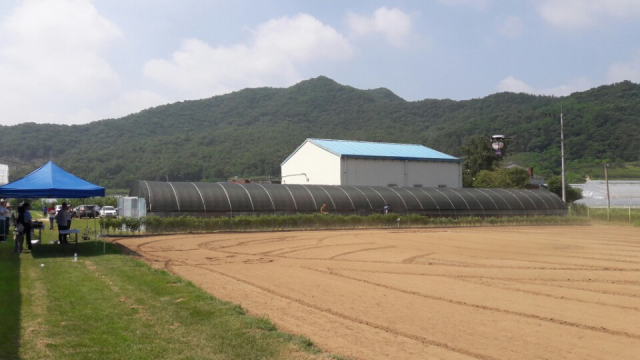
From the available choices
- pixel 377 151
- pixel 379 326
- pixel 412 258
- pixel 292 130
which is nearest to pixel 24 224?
pixel 412 258

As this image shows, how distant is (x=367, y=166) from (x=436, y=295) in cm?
4157

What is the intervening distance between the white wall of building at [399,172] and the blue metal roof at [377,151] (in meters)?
0.43

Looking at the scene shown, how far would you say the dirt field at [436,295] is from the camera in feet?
26.1

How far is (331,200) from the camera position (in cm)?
4047

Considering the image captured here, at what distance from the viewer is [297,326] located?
880 cm

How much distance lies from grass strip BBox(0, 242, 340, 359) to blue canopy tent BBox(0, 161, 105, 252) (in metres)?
5.87

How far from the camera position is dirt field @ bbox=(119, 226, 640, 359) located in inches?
314

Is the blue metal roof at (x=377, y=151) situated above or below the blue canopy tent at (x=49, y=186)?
above

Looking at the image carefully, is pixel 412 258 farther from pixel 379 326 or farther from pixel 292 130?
pixel 292 130

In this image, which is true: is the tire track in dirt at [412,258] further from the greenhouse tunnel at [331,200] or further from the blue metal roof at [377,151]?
the blue metal roof at [377,151]

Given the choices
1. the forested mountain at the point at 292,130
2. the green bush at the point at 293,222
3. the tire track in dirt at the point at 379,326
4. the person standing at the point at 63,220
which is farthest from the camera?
the forested mountain at the point at 292,130

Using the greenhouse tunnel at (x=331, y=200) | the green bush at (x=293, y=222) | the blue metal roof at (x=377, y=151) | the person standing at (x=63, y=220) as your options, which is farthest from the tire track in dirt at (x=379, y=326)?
the blue metal roof at (x=377, y=151)

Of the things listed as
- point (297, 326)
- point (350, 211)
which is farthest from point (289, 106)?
point (297, 326)

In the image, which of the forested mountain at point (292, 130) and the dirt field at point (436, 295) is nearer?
the dirt field at point (436, 295)
